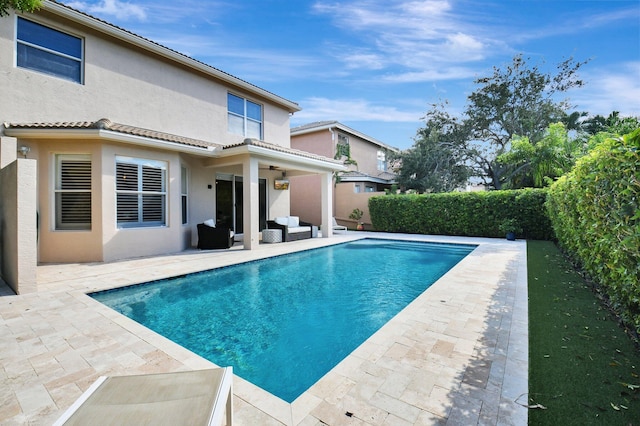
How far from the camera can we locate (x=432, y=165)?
2805cm

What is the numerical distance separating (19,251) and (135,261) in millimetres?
3936

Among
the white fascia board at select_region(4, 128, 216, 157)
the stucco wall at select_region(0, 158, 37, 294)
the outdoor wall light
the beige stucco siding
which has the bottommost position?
the stucco wall at select_region(0, 158, 37, 294)

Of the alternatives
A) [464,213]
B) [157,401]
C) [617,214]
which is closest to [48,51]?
[157,401]

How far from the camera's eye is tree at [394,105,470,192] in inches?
1094

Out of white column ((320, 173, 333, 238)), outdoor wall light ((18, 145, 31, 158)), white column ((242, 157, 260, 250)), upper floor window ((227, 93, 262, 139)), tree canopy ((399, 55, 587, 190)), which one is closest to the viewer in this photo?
outdoor wall light ((18, 145, 31, 158))

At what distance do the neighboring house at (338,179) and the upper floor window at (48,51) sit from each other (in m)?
15.5

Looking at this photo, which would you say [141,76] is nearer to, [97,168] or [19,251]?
[97,168]

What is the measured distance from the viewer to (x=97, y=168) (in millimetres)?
10336

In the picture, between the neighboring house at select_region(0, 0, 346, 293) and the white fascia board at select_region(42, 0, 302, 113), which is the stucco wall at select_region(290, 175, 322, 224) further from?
the neighboring house at select_region(0, 0, 346, 293)

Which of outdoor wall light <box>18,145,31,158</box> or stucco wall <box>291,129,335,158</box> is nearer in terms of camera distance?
outdoor wall light <box>18,145,31,158</box>

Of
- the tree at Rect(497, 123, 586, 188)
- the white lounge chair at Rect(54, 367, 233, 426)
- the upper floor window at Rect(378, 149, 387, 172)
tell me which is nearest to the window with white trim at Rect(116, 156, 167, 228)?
the white lounge chair at Rect(54, 367, 233, 426)

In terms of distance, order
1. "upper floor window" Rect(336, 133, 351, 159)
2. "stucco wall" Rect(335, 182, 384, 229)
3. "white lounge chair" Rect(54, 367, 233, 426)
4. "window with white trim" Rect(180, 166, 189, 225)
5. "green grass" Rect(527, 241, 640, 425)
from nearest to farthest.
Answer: "white lounge chair" Rect(54, 367, 233, 426), "green grass" Rect(527, 241, 640, 425), "window with white trim" Rect(180, 166, 189, 225), "stucco wall" Rect(335, 182, 384, 229), "upper floor window" Rect(336, 133, 351, 159)

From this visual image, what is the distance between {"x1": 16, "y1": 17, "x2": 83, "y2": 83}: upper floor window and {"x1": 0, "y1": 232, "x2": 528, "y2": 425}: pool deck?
7656 millimetres

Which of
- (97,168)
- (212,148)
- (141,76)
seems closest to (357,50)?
(212,148)
